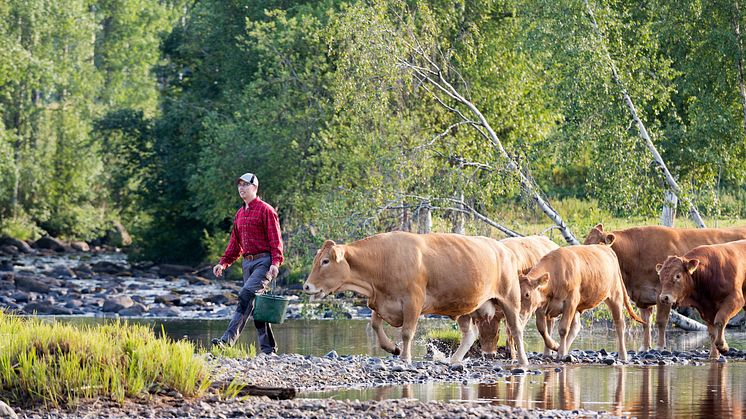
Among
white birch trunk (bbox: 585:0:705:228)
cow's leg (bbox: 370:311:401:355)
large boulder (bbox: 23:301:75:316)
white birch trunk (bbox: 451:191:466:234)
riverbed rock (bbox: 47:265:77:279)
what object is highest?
white birch trunk (bbox: 585:0:705:228)

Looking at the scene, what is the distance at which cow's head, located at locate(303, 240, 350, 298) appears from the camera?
1527 centimetres

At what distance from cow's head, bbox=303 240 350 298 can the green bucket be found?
361 millimetres

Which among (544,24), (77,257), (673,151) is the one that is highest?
(544,24)

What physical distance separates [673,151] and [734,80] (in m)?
2.05

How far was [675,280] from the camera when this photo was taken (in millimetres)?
17922

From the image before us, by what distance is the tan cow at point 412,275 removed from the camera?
1539cm

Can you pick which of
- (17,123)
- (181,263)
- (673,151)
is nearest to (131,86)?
(17,123)

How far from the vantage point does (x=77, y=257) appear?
2121 inches

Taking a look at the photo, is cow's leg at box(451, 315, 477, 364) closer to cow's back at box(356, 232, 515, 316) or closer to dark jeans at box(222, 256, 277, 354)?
cow's back at box(356, 232, 515, 316)

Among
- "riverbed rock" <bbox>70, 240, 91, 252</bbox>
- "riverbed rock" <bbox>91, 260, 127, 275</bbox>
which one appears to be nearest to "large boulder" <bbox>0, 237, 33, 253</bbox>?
"riverbed rock" <bbox>70, 240, 91, 252</bbox>

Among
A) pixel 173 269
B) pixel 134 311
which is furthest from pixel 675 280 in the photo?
pixel 173 269

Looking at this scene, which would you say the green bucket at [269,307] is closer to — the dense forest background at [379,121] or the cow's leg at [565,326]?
the cow's leg at [565,326]

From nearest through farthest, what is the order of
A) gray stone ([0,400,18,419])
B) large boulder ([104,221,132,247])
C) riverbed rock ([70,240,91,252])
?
1. gray stone ([0,400,18,419])
2. riverbed rock ([70,240,91,252])
3. large boulder ([104,221,132,247])

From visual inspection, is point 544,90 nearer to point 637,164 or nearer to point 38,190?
point 637,164
